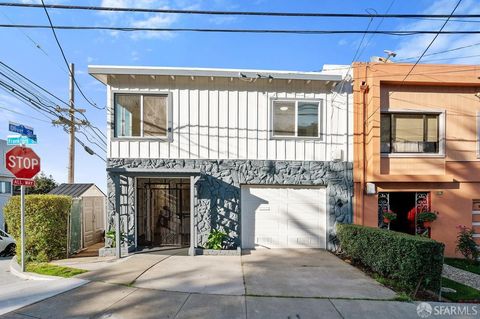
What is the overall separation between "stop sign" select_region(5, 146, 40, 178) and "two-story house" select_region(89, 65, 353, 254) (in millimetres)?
A: 1981

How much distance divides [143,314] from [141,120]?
20.3ft

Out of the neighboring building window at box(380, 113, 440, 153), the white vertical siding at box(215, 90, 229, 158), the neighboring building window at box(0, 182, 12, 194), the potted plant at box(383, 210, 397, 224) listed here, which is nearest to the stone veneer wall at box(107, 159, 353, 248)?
the white vertical siding at box(215, 90, 229, 158)

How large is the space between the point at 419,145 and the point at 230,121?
21.5 ft

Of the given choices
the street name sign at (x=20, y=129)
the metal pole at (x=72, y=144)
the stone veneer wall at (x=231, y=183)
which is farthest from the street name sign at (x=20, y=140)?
the metal pole at (x=72, y=144)

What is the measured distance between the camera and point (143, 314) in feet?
14.3

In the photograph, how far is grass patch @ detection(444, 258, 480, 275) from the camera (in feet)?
26.0

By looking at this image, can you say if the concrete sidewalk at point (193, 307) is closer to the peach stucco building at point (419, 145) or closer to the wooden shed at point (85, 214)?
the wooden shed at point (85, 214)

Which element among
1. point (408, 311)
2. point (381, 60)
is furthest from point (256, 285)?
point (381, 60)

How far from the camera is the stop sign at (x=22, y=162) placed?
6.56 m

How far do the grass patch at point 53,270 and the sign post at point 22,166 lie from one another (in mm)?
324

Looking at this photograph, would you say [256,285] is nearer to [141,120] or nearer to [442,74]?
[141,120]

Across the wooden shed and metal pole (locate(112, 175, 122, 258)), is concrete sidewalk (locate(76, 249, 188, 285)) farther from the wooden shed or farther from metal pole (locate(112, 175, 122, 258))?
the wooden shed

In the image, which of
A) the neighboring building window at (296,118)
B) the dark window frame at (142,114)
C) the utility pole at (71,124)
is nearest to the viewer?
the dark window frame at (142,114)

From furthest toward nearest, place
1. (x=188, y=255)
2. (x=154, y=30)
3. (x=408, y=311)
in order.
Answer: (x=188, y=255), (x=154, y=30), (x=408, y=311)
